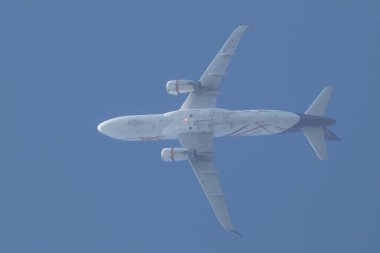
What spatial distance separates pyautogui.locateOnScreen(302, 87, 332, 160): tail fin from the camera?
40.2 meters

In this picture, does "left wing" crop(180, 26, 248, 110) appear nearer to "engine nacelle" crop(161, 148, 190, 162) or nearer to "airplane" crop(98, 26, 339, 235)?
"airplane" crop(98, 26, 339, 235)

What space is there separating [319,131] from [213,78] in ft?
31.1

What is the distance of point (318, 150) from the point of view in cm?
4022

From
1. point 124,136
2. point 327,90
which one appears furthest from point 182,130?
point 327,90

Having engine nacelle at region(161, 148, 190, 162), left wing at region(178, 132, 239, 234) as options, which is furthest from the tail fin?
engine nacelle at region(161, 148, 190, 162)

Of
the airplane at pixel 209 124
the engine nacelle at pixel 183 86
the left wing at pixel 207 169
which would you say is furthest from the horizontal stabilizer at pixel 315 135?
the engine nacelle at pixel 183 86

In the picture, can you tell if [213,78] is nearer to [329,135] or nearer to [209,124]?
[209,124]

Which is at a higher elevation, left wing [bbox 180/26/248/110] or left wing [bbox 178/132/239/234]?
left wing [bbox 180/26/248/110]

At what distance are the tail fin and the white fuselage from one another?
66.6 inches

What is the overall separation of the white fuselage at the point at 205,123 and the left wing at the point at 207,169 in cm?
65

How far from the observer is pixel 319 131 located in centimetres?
4066

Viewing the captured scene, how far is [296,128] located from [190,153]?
875 centimetres

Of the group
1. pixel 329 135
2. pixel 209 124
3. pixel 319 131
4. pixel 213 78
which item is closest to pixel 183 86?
pixel 213 78

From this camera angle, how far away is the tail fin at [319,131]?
4025 centimetres
